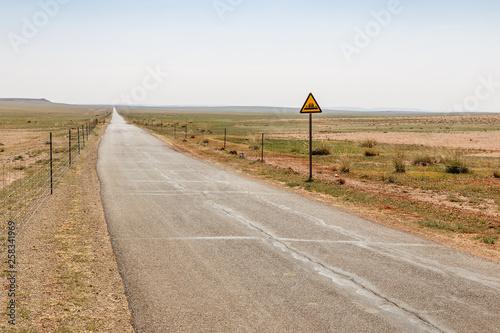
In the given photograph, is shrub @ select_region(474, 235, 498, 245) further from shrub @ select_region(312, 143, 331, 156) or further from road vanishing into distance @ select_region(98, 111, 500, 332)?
shrub @ select_region(312, 143, 331, 156)

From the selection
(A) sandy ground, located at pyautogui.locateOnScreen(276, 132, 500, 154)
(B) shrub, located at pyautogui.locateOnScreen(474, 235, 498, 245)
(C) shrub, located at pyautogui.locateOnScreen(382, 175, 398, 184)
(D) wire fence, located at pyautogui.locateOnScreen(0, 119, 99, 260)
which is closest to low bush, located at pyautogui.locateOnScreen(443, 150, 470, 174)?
(C) shrub, located at pyautogui.locateOnScreen(382, 175, 398, 184)

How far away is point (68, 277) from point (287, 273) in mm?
3316

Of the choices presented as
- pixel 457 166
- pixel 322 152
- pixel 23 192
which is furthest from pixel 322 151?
pixel 23 192

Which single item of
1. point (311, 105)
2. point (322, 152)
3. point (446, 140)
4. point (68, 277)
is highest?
point (311, 105)

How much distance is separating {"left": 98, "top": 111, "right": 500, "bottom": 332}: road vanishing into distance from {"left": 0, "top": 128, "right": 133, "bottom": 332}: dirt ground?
233 millimetres


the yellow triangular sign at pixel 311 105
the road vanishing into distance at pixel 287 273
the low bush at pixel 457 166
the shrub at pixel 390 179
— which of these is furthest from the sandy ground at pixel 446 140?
the road vanishing into distance at pixel 287 273

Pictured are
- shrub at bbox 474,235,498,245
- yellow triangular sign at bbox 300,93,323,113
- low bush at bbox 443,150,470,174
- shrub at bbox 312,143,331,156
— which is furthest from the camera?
shrub at bbox 312,143,331,156

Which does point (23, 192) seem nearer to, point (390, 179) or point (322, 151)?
point (390, 179)

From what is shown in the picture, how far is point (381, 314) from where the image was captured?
205 inches

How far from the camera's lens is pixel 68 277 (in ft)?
20.8

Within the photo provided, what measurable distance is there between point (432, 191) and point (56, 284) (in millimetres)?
14256

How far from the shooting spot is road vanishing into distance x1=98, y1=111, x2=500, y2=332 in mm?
5051

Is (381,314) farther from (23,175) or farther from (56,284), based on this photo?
(23,175)

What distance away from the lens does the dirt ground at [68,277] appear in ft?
16.3
